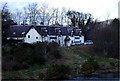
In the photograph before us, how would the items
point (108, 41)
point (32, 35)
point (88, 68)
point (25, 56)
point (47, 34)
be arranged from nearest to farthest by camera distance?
point (25, 56) < point (88, 68) < point (108, 41) < point (32, 35) < point (47, 34)

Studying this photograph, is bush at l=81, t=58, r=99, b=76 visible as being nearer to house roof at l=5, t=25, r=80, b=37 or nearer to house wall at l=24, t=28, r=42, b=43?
house roof at l=5, t=25, r=80, b=37

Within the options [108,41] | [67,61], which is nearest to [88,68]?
[67,61]

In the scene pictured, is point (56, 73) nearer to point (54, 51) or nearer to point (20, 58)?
point (20, 58)

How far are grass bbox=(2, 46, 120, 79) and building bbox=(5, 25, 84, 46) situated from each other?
7128mm

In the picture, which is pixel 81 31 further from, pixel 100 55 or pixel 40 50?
pixel 40 50

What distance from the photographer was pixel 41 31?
140ft

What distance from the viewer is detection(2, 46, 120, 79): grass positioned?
21998mm

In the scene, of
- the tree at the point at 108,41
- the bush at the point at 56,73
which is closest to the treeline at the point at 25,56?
the bush at the point at 56,73

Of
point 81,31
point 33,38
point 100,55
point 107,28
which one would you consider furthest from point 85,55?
point 81,31

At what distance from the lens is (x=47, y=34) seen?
4328cm

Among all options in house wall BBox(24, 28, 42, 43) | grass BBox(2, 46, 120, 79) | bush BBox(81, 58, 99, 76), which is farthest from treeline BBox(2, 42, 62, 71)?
house wall BBox(24, 28, 42, 43)

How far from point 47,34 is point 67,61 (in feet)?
47.7

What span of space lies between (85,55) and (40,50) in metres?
7.47

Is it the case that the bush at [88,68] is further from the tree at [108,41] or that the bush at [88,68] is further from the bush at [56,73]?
the tree at [108,41]
